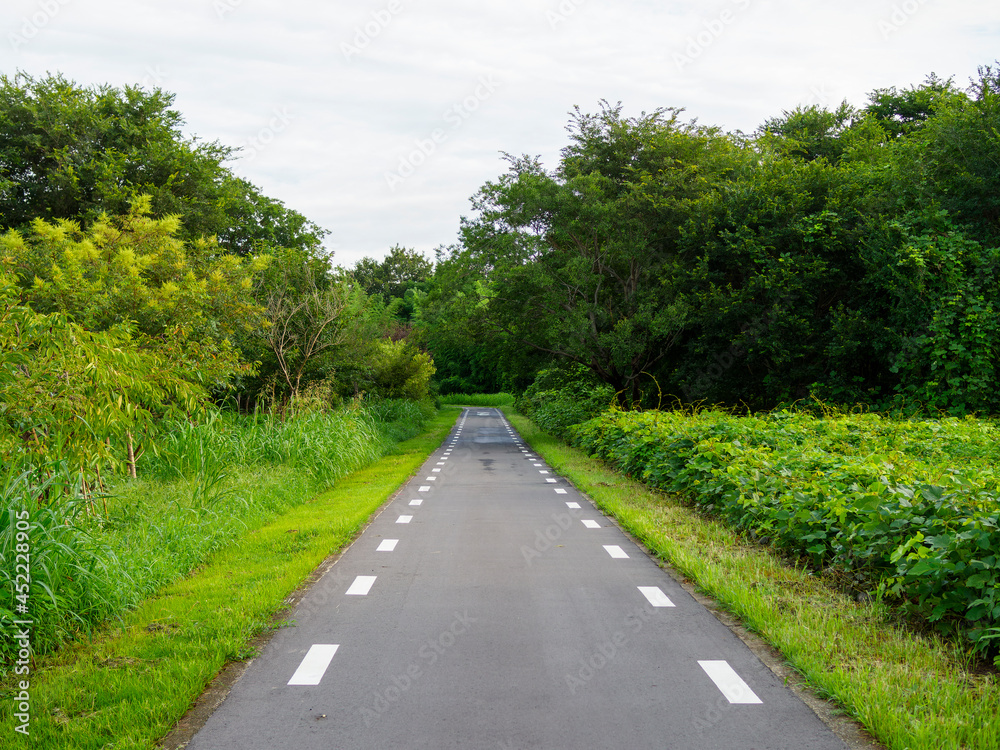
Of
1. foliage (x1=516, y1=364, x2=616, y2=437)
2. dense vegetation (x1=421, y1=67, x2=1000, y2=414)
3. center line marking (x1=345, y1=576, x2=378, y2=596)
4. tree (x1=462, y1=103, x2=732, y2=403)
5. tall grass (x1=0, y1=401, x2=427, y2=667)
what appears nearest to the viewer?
tall grass (x1=0, y1=401, x2=427, y2=667)

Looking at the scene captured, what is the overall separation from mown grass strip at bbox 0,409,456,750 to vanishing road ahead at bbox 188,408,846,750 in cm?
24

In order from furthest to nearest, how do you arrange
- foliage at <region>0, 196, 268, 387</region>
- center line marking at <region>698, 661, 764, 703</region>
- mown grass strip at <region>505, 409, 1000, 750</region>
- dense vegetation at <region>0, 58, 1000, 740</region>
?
1. foliage at <region>0, 196, 268, 387</region>
2. dense vegetation at <region>0, 58, 1000, 740</region>
3. center line marking at <region>698, 661, 764, 703</region>
4. mown grass strip at <region>505, 409, 1000, 750</region>

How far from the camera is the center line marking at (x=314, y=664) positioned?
4.10m

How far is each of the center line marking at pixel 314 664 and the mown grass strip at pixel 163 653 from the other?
41 centimetres

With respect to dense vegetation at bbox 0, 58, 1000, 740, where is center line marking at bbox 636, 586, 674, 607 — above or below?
below

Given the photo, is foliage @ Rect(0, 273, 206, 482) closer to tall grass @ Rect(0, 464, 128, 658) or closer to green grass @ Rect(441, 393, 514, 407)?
tall grass @ Rect(0, 464, 128, 658)

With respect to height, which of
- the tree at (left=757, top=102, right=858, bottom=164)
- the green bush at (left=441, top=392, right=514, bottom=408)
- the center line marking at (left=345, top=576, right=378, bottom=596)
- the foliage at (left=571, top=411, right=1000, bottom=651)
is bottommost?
the green bush at (left=441, top=392, right=514, bottom=408)

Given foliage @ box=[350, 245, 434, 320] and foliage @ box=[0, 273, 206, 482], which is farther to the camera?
foliage @ box=[350, 245, 434, 320]

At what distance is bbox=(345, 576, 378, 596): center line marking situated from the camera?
5965 millimetres

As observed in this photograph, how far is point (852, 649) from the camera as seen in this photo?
14.5 feet

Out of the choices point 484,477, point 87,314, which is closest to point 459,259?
point 484,477

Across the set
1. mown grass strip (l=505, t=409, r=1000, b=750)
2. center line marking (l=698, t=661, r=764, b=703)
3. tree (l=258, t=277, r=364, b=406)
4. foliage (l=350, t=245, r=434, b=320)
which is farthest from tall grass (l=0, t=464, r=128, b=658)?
foliage (l=350, t=245, r=434, b=320)

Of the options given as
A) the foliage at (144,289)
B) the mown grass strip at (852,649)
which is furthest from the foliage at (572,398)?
the mown grass strip at (852,649)

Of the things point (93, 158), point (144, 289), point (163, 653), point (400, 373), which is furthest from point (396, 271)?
point (163, 653)
